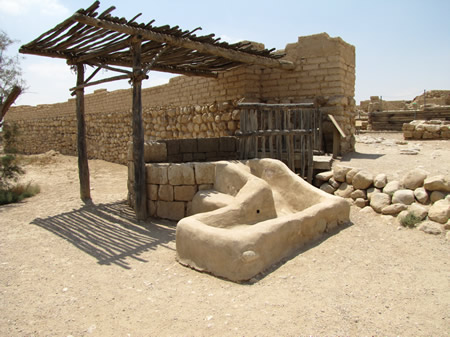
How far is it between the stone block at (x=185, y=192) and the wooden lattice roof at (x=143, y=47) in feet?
6.81

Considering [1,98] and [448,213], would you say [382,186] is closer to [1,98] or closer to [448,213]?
[448,213]

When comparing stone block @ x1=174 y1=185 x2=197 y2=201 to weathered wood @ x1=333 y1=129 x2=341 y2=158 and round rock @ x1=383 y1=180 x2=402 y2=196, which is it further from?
weathered wood @ x1=333 y1=129 x2=341 y2=158

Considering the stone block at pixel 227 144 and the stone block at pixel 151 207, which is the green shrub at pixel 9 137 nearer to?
the stone block at pixel 151 207

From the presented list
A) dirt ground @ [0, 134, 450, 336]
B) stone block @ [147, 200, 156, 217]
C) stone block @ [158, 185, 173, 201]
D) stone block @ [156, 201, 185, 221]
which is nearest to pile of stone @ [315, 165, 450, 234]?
dirt ground @ [0, 134, 450, 336]

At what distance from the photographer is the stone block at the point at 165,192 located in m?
6.10

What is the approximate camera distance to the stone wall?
8.28m

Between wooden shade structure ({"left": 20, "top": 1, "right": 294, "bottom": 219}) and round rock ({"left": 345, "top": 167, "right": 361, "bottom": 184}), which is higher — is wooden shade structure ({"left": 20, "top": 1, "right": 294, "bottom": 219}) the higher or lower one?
the higher one

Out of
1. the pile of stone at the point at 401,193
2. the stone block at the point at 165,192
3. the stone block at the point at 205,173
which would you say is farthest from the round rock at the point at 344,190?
the stone block at the point at 165,192

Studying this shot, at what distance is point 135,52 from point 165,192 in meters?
2.39

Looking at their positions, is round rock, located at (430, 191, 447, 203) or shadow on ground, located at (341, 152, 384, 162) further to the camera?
shadow on ground, located at (341, 152, 384, 162)

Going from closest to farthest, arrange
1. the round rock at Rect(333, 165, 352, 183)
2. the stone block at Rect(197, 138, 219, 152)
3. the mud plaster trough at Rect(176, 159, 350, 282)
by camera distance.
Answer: the mud plaster trough at Rect(176, 159, 350, 282) → the round rock at Rect(333, 165, 352, 183) → the stone block at Rect(197, 138, 219, 152)

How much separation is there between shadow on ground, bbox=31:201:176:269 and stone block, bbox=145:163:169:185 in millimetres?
709

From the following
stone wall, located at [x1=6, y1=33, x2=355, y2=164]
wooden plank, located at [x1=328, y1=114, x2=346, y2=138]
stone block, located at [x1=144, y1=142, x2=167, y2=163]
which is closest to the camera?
stone block, located at [x1=144, y1=142, x2=167, y2=163]

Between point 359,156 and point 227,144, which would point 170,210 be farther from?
point 359,156
